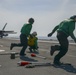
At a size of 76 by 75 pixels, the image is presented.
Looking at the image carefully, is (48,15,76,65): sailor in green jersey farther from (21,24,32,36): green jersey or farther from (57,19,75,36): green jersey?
(21,24,32,36): green jersey

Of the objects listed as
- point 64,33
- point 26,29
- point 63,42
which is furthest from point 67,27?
point 26,29

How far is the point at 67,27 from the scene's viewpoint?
9.59 m

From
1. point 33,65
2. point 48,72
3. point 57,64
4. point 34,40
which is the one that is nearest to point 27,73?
point 48,72

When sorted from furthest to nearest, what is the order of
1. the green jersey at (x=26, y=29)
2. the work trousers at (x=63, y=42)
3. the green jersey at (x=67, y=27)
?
the green jersey at (x=26, y=29) → the work trousers at (x=63, y=42) → the green jersey at (x=67, y=27)

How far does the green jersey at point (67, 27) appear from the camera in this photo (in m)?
9.48

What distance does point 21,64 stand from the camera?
9023 millimetres

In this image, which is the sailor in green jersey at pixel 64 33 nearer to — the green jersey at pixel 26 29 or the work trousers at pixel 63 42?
the work trousers at pixel 63 42

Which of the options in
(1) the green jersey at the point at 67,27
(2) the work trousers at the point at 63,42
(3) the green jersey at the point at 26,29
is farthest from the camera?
(3) the green jersey at the point at 26,29

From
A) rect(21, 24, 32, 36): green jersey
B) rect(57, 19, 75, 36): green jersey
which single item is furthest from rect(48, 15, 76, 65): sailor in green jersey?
rect(21, 24, 32, 36): green jersey

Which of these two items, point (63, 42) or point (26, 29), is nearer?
point (63, 42)

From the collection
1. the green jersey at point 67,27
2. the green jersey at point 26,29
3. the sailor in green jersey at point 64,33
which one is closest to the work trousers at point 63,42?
the sailor in green jersey at point 64,33

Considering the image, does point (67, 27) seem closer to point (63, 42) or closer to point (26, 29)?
point (63, 42)

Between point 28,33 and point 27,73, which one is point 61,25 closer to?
point 27,73

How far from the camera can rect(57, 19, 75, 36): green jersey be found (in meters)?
9.48
